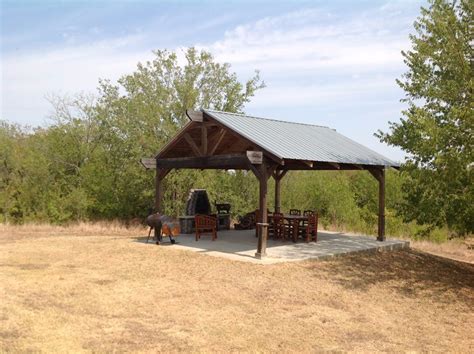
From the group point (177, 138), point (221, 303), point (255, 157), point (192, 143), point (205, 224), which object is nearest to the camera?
point (221, 303)

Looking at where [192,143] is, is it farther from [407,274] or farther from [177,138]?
[407,274]

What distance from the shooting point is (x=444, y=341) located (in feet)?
19.6

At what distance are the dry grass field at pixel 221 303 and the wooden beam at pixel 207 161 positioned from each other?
2428 millimetres

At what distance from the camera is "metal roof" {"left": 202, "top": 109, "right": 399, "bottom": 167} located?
1074 cm

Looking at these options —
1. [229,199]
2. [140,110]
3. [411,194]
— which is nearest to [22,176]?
[140,110]

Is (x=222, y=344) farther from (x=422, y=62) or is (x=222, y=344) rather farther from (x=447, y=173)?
(x=422, y=62)

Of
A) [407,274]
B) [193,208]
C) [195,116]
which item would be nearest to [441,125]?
[407,274]

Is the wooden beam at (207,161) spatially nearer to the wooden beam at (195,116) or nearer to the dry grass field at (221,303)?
the wooden beam at (195,116)

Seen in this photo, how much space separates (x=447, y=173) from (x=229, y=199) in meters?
12.3

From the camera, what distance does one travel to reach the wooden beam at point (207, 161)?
11.0 meters

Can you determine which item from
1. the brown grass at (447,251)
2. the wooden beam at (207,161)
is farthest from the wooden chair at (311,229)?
the brown grass at (447,251)

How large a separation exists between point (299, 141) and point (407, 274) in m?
4.38

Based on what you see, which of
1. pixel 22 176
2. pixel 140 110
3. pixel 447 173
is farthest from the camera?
pixel 22 176

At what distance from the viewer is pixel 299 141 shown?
12.2m
